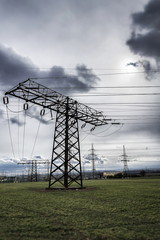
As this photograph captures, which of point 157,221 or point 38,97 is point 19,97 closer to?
point 38,97

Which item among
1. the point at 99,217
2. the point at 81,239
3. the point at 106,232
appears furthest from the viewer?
the point at 99,217

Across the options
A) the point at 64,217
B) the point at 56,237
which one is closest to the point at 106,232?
the point at 56,237

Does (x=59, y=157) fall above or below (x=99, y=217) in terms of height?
above

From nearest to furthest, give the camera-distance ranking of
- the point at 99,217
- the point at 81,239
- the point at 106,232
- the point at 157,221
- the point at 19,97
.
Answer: the point at 81,239
the point at 106,232
the point at 157,221
the point at 99,217
the point at 19,97

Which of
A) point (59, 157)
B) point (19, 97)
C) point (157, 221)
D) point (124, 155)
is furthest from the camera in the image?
point (124, 155)

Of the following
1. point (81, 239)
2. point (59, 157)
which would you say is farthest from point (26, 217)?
point (59, 157)

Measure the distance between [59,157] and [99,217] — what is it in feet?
40.1

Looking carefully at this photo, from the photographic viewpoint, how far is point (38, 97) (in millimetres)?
17844

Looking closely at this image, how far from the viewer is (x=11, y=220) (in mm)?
6074

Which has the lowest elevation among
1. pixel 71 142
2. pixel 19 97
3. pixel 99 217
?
pixel 99 217

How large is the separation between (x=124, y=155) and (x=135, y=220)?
71.5 meters

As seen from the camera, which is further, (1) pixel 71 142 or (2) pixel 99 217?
(1) pixel 71 142

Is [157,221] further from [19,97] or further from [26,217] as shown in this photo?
[19,97]

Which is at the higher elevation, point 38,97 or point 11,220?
point 38,97
